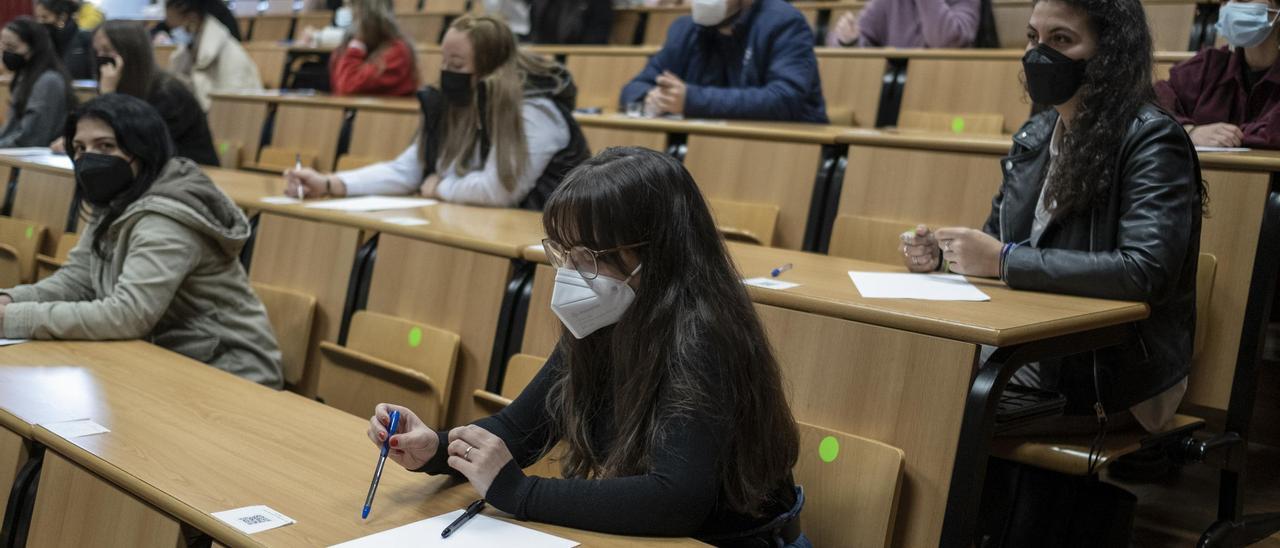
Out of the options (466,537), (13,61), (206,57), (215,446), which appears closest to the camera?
(466,537)

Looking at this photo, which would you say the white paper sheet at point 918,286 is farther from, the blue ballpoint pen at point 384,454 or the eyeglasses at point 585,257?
the blue ballpoint pen at point 384,454

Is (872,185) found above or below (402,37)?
below

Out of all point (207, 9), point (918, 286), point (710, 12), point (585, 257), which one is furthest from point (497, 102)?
point (207, 9)

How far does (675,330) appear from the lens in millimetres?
1354

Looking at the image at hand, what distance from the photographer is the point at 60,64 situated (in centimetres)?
511

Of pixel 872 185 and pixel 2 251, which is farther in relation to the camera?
pixel 2 251

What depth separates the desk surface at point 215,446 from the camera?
1349mm

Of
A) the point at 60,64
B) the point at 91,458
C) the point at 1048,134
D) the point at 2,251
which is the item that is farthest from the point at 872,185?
the point at 60,64

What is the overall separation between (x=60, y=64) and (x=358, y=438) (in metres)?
4.28

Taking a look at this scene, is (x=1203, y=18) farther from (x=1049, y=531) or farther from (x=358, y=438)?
(x=358, y=438)

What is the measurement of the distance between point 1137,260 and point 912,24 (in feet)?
8.73

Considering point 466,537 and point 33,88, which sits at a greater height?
point 33,88

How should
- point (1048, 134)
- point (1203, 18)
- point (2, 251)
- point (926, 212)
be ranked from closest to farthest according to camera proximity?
point (1048, 134) → point (926, 212) → point (2, 251) → point (1203, 18)

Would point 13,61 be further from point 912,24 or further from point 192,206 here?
point 912,24
